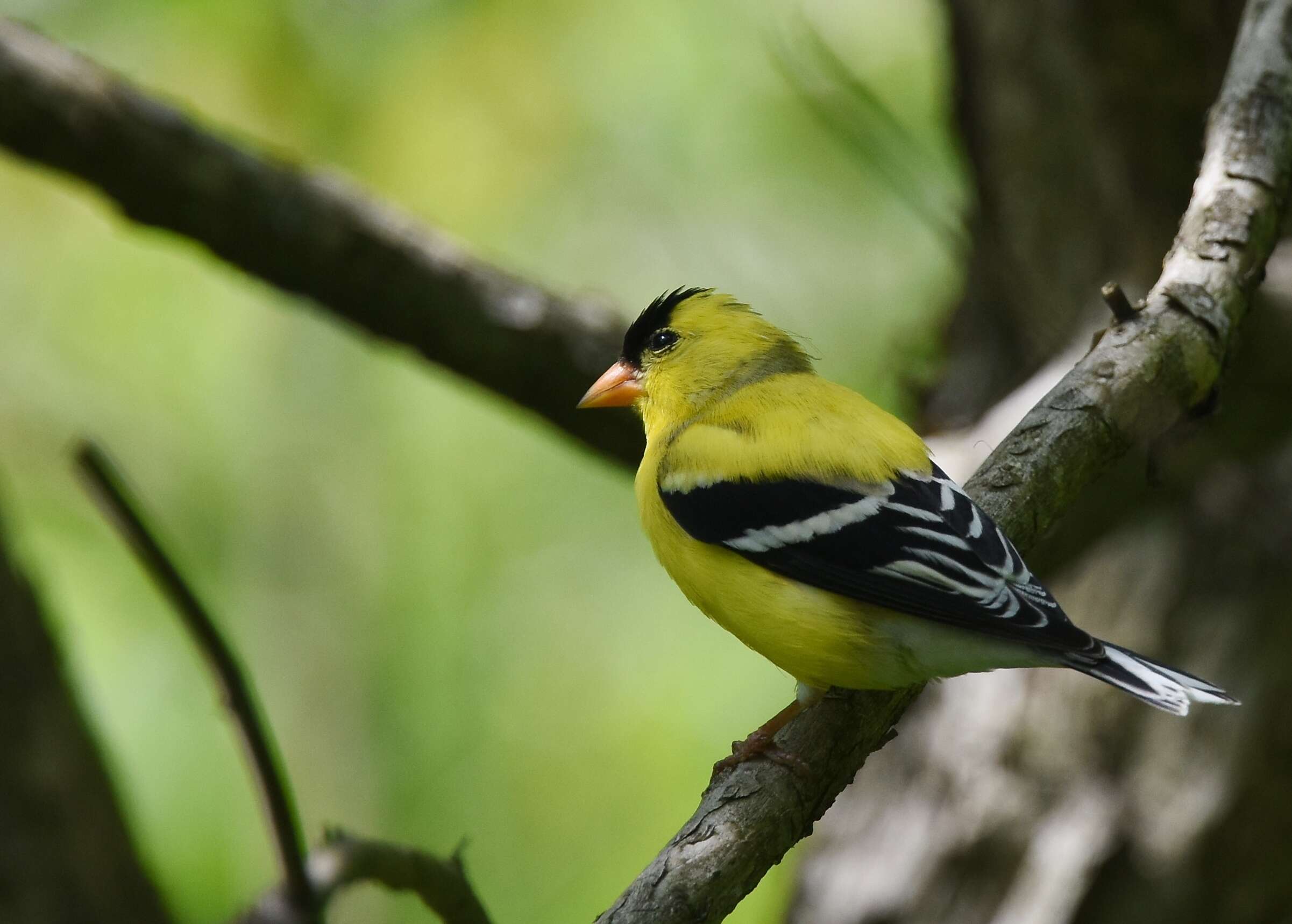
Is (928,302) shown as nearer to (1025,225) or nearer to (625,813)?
(1025,225)

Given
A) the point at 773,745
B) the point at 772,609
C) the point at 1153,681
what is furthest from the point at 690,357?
the point at 1153,681

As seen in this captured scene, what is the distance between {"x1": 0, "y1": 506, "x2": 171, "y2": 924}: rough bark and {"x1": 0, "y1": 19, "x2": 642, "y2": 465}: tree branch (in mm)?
1212

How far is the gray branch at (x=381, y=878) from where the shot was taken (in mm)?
1993

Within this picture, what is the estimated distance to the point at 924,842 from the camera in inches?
166

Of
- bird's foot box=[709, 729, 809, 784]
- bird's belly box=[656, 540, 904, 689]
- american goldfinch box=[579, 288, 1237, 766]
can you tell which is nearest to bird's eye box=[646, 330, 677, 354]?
american goldfinch box=[579, 288, 1237, 766]

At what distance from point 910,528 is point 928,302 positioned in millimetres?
3452

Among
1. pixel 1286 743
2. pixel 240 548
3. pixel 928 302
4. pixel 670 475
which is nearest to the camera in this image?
pixel 670 475

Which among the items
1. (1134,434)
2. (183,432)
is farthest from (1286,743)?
(183,432)

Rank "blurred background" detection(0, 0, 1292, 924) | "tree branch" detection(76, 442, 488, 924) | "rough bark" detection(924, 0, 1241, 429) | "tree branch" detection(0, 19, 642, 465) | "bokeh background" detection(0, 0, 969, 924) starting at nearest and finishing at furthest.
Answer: "tree branch" detection(76, 442, 488, 924) → "tree branch" detection(0, 19, 642, 465) → "rough bark" detection(924, 0, 1241, 429) → "blurred background" detection(0, 0, 1292, 924) → "bokeh background" detection(0, 0, 969, 924)

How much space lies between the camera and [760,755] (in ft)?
7.15

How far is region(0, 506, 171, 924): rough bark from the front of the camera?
3082mm

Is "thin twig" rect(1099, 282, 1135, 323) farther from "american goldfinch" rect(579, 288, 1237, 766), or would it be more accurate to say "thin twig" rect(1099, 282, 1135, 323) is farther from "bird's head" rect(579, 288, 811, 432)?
"bird's head" rect(579, 288, 811, 432)

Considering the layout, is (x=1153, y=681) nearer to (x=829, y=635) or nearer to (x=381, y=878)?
(x=829, y=635)

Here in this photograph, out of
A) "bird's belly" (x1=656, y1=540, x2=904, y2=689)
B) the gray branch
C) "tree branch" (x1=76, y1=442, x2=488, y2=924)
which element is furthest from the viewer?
"bird's belly" (x1=656, y1=540, x2=904, y2=689)
